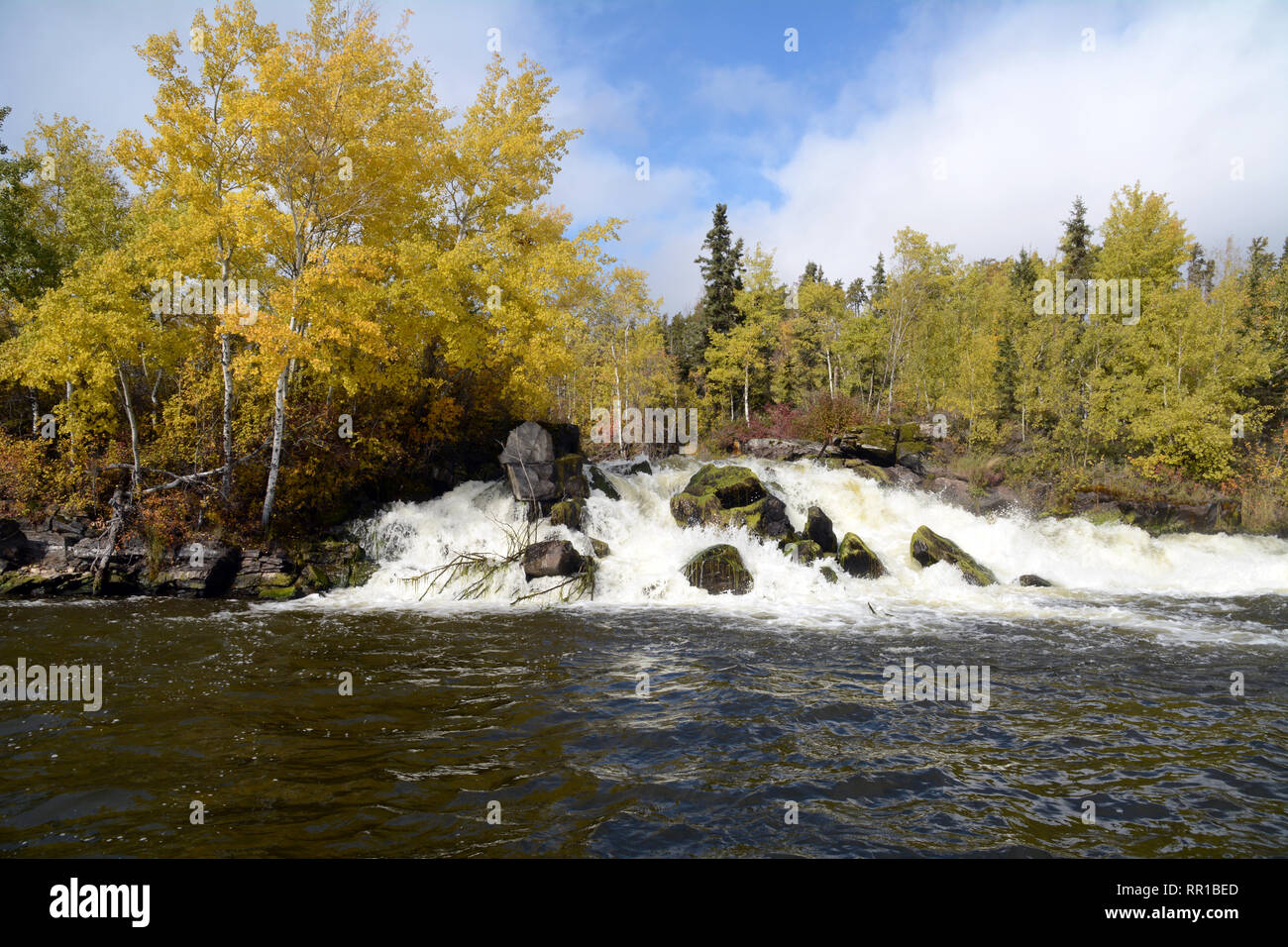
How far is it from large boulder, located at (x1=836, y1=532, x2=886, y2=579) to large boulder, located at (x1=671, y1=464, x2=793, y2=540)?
184 centimetres

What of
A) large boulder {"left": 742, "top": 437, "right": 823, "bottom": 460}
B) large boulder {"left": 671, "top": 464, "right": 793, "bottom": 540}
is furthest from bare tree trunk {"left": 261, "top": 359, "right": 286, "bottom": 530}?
large boulder {"left": 742, "top": 437, "right": 823, "bottom": 460}

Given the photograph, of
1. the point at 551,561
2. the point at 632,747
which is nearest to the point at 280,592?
the point at 551,561

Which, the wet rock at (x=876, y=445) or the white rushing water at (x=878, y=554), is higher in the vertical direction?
the wet rock at (x=876, y=445)

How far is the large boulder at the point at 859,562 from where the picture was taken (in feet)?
58.3

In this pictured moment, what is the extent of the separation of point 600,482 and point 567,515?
309cm

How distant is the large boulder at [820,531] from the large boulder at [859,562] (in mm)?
711

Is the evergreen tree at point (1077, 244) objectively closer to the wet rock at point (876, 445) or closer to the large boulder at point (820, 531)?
the wet rock at point (876, 445)

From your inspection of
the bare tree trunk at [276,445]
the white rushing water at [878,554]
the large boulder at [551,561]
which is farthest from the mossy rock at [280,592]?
the large boulder at [551,561]

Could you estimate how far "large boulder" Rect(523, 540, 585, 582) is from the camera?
653 inches

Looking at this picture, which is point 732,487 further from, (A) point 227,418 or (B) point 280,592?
(A) point 227,418

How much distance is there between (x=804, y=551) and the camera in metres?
18.0
